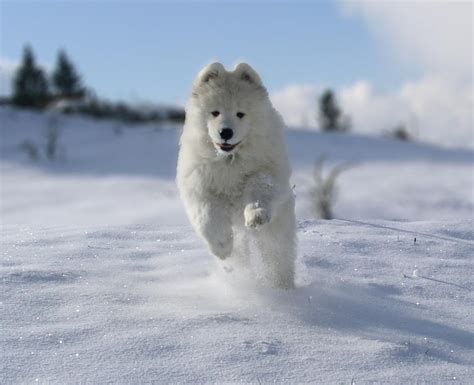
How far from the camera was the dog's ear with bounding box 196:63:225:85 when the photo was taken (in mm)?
4043

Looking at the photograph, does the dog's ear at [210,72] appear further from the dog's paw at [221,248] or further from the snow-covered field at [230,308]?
the snow-covered field at [230,308]

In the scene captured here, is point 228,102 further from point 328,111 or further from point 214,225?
point 328,111

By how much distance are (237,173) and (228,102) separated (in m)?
0.46

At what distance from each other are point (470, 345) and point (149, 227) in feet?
9.40

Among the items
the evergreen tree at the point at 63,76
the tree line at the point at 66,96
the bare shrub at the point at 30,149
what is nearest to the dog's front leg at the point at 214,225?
the bare shrub at the point at 30,149

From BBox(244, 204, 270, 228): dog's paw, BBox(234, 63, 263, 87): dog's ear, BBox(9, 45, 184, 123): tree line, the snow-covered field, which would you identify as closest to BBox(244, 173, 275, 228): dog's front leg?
BBox(244, 204, 270, 228): dog's paw

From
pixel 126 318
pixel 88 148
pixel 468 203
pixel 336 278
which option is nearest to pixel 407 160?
pixel 468 203

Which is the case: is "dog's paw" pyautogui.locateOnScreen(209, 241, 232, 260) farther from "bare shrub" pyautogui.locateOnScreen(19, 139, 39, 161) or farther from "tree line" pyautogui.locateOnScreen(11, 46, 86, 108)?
"tree line" pyautogui.locateOnScreen(11, 46, 86, 108)

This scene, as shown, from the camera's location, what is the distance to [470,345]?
9.89 ft

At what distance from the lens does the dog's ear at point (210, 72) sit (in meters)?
4.04

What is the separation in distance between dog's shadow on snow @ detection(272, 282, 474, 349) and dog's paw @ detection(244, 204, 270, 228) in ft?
1.49

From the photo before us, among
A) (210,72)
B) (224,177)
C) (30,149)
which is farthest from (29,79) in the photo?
(224,177)

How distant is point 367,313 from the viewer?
11.0 feet

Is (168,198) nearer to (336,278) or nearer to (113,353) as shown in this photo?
(336,278)
